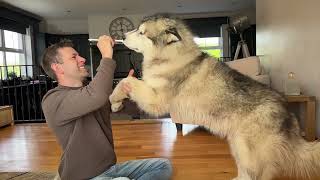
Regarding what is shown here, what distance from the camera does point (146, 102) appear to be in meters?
1.75

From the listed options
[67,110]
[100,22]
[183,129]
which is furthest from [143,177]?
[100,22]

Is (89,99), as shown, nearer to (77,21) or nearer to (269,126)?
(269,126)

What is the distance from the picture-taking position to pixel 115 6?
29.4ft

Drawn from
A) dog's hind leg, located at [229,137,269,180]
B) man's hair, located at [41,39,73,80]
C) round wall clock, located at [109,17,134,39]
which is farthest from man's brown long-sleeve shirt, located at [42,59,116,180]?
round wall clock, located at [109,17,134,39]

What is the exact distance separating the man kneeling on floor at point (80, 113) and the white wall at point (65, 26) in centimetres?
980

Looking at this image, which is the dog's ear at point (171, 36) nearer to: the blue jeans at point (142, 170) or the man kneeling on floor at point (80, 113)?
the man kneeling on floor at point (80, 113)

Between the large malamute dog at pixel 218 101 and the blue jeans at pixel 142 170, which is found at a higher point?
the large malamute dog at pixel 218 101

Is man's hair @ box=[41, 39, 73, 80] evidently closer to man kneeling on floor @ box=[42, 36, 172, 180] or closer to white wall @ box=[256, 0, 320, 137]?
man kneeling on floor @ box=[42, 36, 172, 180]

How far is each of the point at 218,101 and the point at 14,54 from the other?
9.04 meters

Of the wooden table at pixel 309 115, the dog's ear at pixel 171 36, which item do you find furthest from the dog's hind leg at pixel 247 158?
the wooden table at pixel 309 115

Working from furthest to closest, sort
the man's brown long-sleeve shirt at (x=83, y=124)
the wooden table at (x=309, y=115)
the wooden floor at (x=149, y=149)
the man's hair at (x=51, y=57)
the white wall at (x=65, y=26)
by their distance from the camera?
the white wall at (x=65, y=26) < the wooden table at (x=309, y=115) < the wooden floor at (x=149, y=149) < the man's hair at (x=51, y=57) < the man's brown long-sleeve shirt at (x=83, y=124)

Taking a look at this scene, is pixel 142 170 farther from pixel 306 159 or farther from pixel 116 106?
pixel 306 159

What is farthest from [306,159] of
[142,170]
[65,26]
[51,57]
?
[65,26]

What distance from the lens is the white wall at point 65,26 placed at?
10.9 metres
